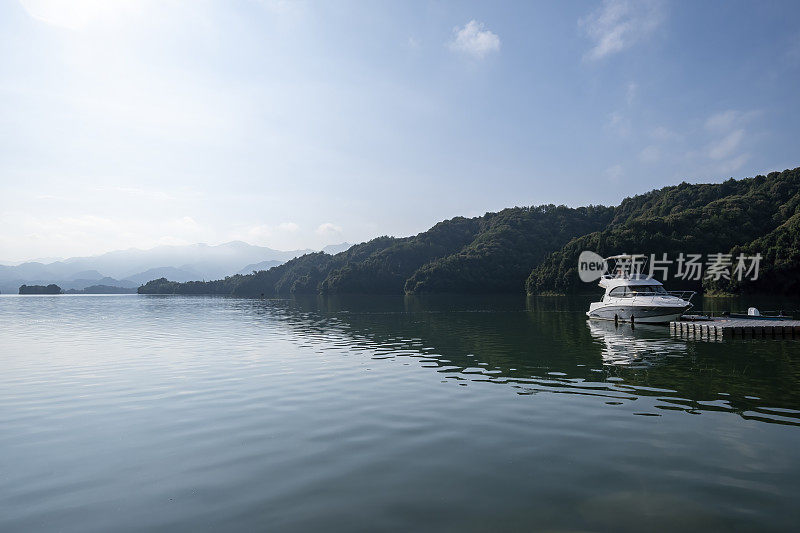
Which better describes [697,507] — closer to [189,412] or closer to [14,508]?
[14,508]

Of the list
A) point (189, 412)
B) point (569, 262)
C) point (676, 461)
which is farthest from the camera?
point (569, 262)

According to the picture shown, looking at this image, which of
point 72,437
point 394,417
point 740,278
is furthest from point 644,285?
point 740,278

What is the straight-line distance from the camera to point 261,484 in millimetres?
9727

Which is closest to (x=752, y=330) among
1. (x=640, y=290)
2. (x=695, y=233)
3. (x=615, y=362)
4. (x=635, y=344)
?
(x=635, y=344)

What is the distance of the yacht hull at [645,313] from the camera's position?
46.1 metres

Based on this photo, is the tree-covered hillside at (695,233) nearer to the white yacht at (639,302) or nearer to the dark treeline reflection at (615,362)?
the white yacht at (639,302)

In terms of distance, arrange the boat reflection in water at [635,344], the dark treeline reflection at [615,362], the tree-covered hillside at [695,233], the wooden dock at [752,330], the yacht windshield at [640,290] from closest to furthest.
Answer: the dark treeline reflection at [615,362]
the boat reflection in water at [635,344]
the wooden dock at [752,330]
the yacht windshield at [640,290]
the tree-covered hillside at [695,233]

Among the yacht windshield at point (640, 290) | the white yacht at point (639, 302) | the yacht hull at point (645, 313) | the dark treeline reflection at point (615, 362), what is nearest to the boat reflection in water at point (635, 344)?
the dark treeline reflection at point (615, 362)

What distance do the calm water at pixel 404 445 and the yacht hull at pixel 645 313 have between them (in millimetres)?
19062

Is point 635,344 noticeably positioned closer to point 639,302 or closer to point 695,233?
point 639,302

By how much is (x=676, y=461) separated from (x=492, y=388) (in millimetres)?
9054

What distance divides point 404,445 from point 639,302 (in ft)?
145

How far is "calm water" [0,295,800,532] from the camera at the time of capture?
8.34 metres

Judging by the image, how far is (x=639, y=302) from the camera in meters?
48.5
